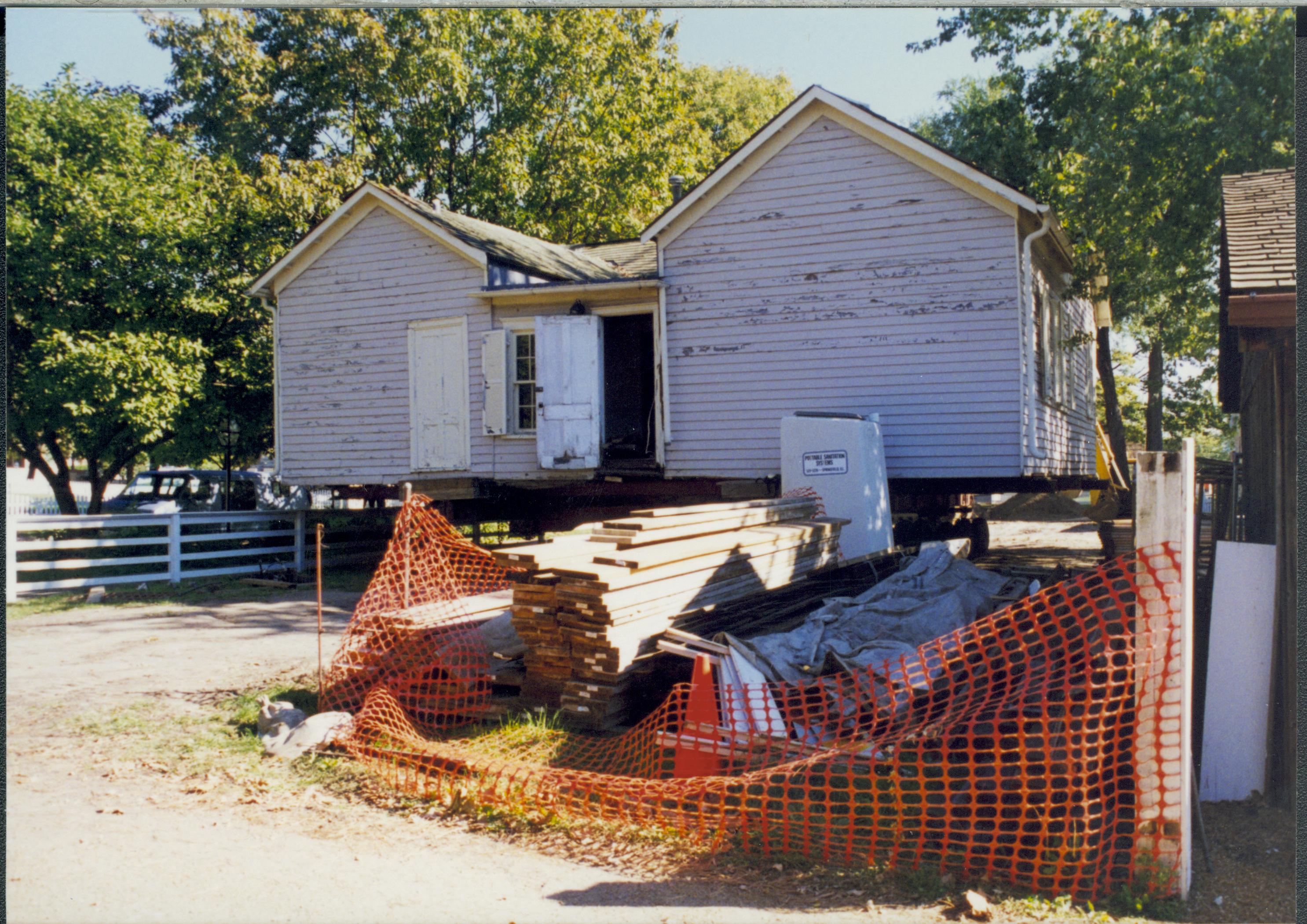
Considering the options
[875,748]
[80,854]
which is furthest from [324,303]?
[875,748]

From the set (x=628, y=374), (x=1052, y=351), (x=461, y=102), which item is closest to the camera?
(x=1052, y=351)

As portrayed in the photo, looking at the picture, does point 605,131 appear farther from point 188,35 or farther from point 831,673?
point 831,673

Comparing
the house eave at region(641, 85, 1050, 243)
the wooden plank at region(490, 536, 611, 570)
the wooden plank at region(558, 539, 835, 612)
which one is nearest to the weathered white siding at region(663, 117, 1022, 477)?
the house eave at region(641, 85, 1050, 243)

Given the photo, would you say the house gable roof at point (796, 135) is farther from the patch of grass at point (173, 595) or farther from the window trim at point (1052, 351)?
the patch of grass at point (173, 595)

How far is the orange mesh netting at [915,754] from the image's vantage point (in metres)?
4.09

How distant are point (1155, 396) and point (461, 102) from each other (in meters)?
19.1

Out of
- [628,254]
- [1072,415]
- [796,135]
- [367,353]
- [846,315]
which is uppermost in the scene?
[796,135]

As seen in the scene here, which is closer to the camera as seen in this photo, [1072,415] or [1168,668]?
[1168,668]

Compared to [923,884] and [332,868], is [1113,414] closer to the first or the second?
A: [923,884]

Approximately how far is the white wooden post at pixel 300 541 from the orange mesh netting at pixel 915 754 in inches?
406

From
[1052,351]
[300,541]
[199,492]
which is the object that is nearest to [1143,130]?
[1052,351]

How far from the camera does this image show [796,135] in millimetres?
12391

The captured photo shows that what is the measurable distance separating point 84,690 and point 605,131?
71.9ft

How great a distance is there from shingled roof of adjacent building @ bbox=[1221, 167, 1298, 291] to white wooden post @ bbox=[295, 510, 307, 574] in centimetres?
1426
